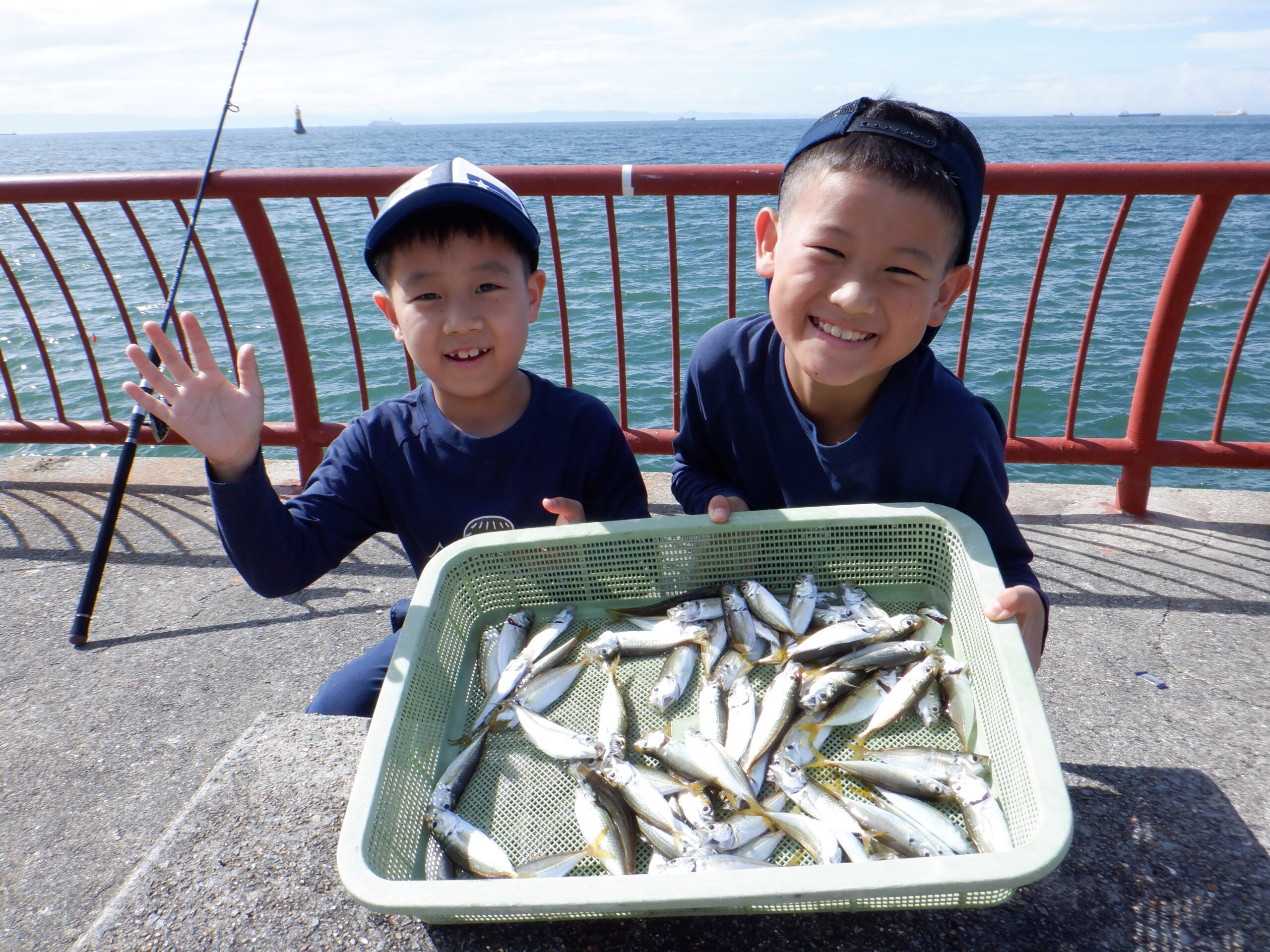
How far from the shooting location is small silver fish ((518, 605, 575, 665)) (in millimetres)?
2272

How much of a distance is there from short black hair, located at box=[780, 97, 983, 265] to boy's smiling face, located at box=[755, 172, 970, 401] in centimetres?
2

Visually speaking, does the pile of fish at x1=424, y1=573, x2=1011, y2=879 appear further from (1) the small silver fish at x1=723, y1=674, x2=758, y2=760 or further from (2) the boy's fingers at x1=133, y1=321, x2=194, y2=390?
(2) the boy's fingers at x1=133, y1=321, x2=194, y2=390

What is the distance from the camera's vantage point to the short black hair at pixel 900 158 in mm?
1967

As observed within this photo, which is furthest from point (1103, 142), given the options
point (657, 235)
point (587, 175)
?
point (587, 175)

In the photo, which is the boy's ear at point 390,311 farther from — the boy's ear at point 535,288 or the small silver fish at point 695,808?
the small silver fish at point 695,808

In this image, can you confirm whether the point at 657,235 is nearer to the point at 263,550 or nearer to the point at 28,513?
the point at 28,513

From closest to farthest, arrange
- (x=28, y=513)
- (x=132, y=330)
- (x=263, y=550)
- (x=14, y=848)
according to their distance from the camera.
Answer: (x=263, y=550)
(x=14, y=848)
(x=28, y=513)
(x=132, y=330)

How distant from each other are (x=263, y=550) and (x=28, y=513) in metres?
3.43

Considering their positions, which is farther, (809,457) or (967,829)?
(809,457)

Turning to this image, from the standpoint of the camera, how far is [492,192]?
91.7 inches

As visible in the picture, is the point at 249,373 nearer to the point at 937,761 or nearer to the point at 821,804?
the point at 821,804

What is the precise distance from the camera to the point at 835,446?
2430 mm

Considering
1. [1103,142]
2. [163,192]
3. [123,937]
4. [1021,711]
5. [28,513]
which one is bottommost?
[1103,142]

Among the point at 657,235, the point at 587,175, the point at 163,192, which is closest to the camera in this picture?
the point at 587,175
